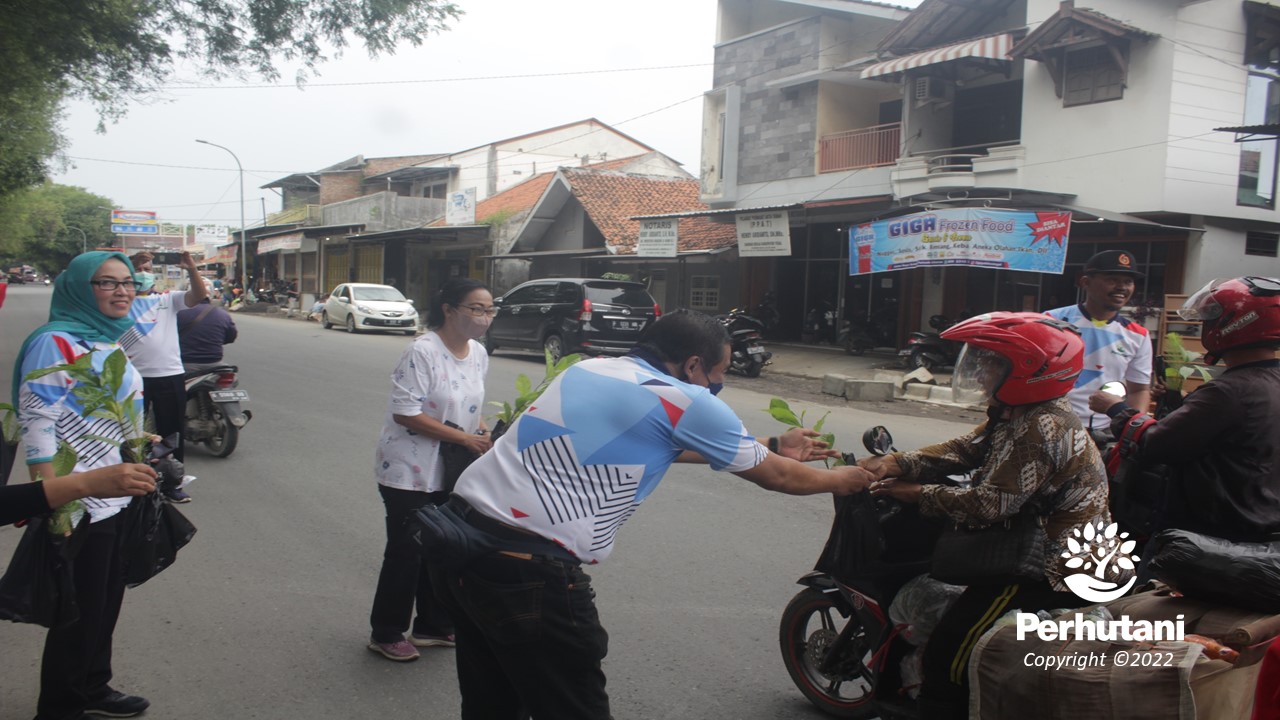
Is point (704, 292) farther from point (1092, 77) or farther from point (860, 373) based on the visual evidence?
point (1092, 77)

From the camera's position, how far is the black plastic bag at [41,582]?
2.97m

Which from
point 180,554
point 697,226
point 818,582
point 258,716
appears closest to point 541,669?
point 818,582

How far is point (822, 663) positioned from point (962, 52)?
14636mm

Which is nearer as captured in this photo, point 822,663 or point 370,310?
point 822,663

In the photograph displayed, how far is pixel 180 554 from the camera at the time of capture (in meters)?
5.53

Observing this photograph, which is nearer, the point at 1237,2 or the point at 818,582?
the point at 818,582

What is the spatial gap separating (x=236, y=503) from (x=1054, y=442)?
5.98 m

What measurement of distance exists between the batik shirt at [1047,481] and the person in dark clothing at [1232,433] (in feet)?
1.44

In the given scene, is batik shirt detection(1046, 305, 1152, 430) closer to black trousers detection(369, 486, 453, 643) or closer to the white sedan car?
black trousers detection(369, 486, 453, 643)

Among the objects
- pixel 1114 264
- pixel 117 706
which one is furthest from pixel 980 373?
pixel 117 706

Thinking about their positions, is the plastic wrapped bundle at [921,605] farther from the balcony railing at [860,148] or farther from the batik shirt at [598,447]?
the balcony railing at [860,148]

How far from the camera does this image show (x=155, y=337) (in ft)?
21.6

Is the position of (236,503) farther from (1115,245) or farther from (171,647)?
(1115,245)

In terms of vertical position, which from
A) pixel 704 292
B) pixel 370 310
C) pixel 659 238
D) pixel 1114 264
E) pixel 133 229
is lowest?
pixel 370 310
